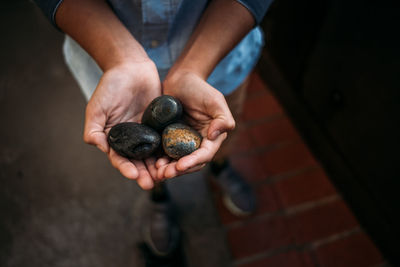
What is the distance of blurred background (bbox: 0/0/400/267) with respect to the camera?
0.94 m

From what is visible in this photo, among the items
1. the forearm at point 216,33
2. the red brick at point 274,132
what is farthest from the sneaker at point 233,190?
the forearm at point 216,33

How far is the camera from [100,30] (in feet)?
2.02

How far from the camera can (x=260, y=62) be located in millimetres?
1497

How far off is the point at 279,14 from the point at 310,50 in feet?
0.83

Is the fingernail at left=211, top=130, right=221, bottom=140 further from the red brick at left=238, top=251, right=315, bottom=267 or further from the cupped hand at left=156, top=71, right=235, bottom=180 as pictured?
the red brick at left=238, top=251, right=315, bottom=267

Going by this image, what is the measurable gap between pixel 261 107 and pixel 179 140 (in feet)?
2.94

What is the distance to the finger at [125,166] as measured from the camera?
0.55 m

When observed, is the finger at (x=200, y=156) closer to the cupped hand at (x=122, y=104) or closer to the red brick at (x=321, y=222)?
the cupped hand at (x=122, y=104)

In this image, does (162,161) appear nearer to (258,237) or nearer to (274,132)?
(258,237)

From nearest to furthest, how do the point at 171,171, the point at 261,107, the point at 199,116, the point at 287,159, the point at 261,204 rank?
the point at 171,171 → the point at 199,116 → the point at 261,204 → the point at 287,159 → the point at 261,107

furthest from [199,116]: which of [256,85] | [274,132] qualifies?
[256,85]

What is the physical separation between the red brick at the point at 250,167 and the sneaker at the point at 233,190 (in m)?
0.07

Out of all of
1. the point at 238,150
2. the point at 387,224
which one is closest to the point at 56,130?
the point at 238,150

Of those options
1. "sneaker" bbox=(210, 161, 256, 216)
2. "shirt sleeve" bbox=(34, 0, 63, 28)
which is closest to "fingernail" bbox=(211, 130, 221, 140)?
"shirt sleeve" bbox=(34, 0, 63, 28)
